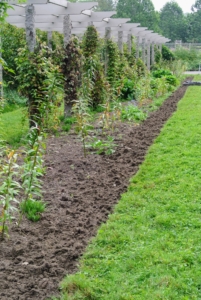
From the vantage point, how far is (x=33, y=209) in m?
4.16

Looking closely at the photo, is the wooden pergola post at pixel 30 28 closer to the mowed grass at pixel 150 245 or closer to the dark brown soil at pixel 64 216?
the dark brown soil at pixel 64 216

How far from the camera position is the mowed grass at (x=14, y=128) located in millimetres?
7116

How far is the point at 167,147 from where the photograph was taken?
274 inches

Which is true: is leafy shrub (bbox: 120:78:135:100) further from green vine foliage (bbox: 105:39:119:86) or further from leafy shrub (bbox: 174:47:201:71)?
leafy shrub (bbox: 174:47:201:71)

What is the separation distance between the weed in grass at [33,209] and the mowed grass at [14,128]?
6.63 feet

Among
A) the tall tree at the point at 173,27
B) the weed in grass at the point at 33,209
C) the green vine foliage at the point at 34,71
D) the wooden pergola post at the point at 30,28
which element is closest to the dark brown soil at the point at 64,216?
the weed in grass at the point at 33,209

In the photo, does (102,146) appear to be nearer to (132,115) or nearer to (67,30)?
(132,115)

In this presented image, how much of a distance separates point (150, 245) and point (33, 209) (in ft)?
4.27

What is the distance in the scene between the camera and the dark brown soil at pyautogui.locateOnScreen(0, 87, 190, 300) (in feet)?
10.1

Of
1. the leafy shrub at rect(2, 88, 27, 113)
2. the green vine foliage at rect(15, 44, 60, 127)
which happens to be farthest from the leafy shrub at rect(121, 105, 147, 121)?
the leafy shrub at rect(2, 88, 27, 113)

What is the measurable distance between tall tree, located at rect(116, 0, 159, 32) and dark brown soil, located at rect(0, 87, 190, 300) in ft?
180

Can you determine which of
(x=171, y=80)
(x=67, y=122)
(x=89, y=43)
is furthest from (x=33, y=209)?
(x=171, y=80)

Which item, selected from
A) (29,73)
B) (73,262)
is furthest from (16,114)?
(73,262)

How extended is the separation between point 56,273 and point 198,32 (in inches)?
2533
